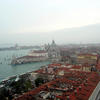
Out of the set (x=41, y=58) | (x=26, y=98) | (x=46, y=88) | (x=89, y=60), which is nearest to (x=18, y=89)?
(x=46, y=88)

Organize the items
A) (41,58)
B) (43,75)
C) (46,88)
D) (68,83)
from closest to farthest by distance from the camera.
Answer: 1. (46,88)
2. (68,83)
3. (43,75)
4. (41,58)

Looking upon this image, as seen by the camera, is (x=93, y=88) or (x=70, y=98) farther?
(x=93, y=88)

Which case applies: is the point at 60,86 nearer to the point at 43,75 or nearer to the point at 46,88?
the point at 46,88

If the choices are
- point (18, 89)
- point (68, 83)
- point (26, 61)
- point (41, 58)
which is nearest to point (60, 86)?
point (68, 83)

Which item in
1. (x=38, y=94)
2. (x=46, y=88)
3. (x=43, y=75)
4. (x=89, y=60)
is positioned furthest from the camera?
(x=89, y=60)

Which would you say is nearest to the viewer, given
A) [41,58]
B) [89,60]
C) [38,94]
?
[38,94]

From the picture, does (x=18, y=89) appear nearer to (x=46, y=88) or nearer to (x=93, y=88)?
(x=46, y=88)

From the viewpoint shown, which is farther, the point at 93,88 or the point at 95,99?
the point at 93,88

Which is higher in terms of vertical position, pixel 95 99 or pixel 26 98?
pixel 26 98

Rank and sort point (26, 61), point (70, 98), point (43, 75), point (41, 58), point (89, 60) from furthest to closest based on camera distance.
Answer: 1. point (41, 58)
2. point (26, 61)
3. point (89, 60)
4. point (43, 75)
5. point (70, 98)
